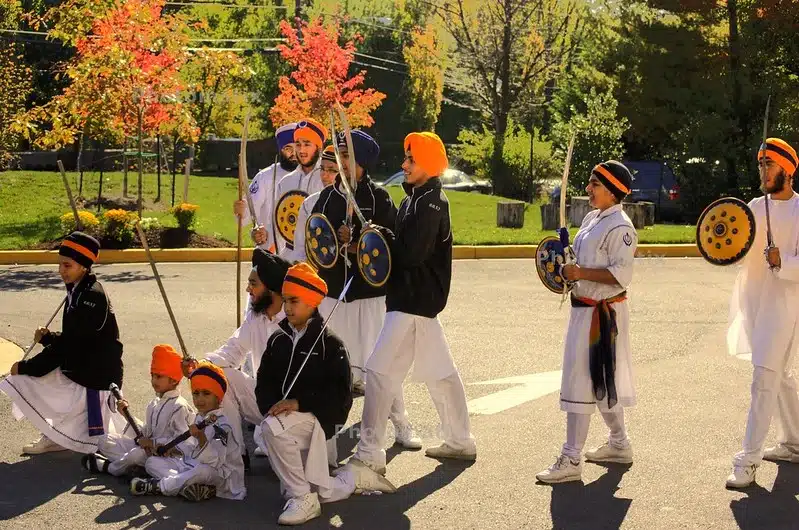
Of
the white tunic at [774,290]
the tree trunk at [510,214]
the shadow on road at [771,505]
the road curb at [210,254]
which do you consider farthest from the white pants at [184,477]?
the tree trunk at [510,214]

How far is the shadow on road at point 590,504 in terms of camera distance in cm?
680

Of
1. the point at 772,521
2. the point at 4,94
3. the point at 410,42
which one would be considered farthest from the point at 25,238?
the point at 410,42

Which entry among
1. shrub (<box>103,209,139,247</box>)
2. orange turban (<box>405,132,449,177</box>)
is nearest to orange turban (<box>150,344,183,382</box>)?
orange turban (<box>405,132,449,177</box>)

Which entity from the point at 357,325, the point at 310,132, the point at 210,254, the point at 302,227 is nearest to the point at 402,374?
the point at 357,325

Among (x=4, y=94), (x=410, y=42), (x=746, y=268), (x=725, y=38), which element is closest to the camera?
(x=746, y=268)

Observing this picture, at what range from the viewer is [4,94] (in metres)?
23.2

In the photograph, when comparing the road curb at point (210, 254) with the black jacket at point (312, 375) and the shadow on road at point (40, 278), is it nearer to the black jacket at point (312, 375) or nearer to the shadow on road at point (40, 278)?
the shadow on road at point (40, 278)

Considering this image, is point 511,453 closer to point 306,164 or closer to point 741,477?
point 741,477

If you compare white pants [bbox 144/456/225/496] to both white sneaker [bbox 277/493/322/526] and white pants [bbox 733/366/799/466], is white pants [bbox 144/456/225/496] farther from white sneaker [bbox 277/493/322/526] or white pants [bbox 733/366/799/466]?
white pants [bbox 733/366/799/466]

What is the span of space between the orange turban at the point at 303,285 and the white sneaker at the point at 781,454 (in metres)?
3.07

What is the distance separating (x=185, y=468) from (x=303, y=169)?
3081 mm

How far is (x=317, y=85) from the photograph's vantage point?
Answer: 3384cm

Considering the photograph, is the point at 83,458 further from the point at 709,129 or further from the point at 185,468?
the point at 709,129

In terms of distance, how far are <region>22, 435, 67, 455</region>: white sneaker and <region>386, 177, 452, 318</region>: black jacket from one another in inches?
90.2
